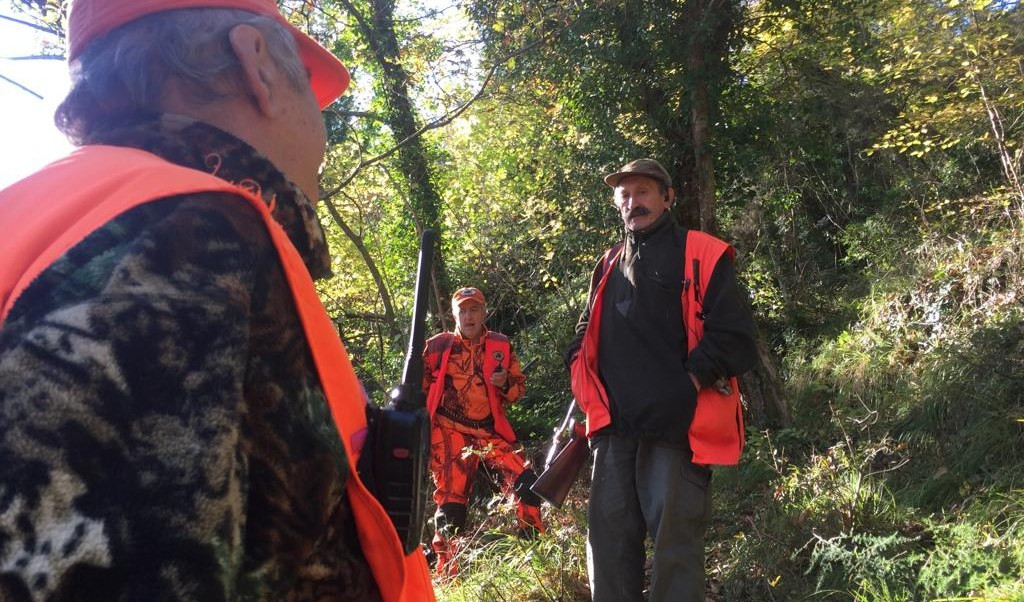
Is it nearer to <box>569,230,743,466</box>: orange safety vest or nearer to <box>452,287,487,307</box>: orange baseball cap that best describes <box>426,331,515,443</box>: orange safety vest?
<box>452,287,487,307</box>: orange baseball cap

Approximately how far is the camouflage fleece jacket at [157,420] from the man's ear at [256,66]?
1.13 ft

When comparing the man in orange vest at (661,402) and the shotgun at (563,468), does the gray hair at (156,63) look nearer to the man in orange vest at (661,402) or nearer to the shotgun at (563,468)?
the man in orange vest at (661,402)

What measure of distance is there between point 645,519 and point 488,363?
3.06 metres

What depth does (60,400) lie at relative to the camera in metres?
0.72

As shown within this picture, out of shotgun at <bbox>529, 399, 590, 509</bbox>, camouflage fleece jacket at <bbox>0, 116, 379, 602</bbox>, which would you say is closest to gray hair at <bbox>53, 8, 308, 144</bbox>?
camouflage fleece jacket at <bbox>0, 116, 379, 602</bbox>

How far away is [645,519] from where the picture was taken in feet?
13.4

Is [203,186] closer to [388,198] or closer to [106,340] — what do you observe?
[106,340]

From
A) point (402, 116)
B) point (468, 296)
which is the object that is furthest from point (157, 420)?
point (402, 116)

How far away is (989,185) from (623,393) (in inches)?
367

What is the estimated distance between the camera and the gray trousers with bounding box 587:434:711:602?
3.83m

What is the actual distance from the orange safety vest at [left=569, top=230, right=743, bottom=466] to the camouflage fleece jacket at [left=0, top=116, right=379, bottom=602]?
317 cm

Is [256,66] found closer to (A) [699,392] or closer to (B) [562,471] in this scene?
(A) [699,392]

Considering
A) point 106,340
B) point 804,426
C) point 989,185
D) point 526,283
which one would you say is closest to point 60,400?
point 106,340

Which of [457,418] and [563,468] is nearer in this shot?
[563,468]
